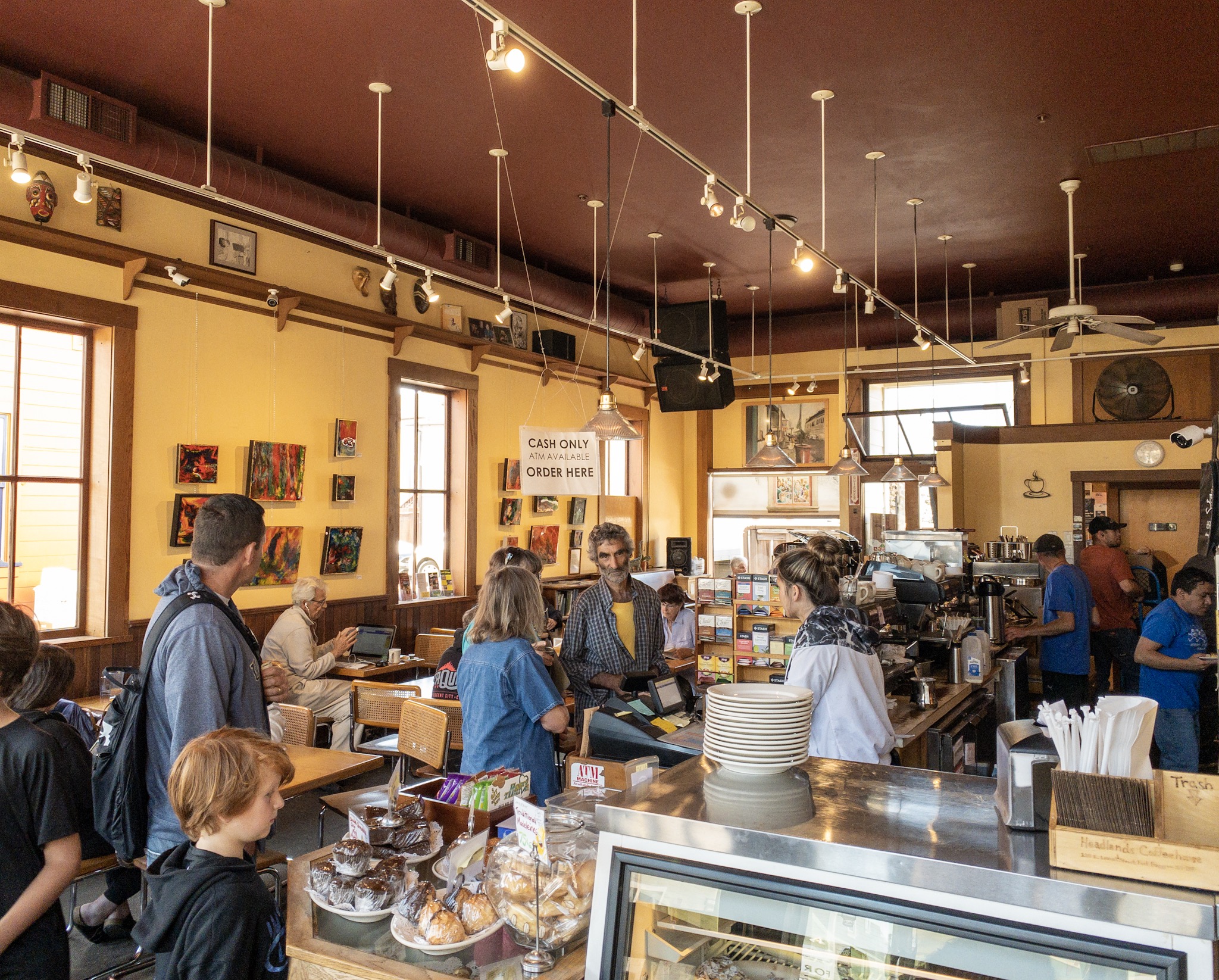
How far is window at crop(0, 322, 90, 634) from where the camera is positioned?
568 centimetres

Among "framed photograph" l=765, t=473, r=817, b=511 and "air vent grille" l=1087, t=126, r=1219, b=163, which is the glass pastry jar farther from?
"framed photograph" l=765, t=473, r=817, b=511

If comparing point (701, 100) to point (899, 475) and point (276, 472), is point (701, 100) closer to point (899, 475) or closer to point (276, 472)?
point (276, 472)

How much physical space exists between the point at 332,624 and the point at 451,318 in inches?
125

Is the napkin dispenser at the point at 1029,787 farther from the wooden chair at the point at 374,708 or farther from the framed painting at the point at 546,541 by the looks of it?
the framed painting at the point at 546,541

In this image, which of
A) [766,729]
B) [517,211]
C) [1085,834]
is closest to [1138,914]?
[1085,834]

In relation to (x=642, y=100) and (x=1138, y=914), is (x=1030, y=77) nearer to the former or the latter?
(x=642, y=100)

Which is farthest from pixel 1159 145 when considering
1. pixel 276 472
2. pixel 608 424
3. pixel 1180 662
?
pixel 276 472

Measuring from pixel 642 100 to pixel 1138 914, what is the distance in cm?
544

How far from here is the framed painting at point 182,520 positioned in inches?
247

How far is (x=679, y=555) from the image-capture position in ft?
40.0

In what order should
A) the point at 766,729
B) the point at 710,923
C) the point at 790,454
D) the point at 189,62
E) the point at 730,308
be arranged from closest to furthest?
the point at 710,923, the point at 766,729, the point at 189,62, the point at 730,308, the point at 790,454

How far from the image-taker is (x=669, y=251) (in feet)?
30.0

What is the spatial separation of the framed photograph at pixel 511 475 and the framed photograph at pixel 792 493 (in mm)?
4453

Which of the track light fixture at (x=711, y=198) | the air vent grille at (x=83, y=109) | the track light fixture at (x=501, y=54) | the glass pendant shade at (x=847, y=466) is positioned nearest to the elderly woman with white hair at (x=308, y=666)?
the air vent grille at (x=83, y=109)
